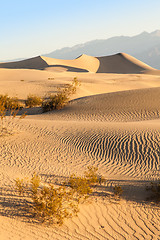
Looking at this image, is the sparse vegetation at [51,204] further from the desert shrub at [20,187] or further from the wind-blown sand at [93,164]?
the wind-blown sand at [93,164]

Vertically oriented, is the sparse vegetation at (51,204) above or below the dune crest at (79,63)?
below

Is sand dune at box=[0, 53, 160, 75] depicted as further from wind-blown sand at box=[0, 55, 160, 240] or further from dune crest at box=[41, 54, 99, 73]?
wind-blown sand at box=[0, 55, 160, 240]

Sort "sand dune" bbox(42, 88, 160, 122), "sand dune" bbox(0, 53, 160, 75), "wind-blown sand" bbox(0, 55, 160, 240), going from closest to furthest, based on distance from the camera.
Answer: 1. "wind-blown sand" bbox(0, 55, 160, 240)
2. "sand dune" bbox(42, 88, 160, 122)
3. "sand dune" bbox(0, 53, 160, 75)

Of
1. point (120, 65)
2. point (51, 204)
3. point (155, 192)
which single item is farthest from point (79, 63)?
point (51, 204)

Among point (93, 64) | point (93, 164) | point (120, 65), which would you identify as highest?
point (93, 64)

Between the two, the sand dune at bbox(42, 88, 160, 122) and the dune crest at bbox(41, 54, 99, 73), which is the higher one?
the dune crest at bbox(41, 54, 99, 73)

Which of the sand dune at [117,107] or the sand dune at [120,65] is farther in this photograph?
the sand dune at [120,65]

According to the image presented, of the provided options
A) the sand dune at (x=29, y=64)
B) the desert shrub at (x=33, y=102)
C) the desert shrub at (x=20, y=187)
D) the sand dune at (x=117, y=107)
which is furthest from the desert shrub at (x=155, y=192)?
the sand dune at (x=29, y=64)

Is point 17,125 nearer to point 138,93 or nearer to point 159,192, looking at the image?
point 159,192

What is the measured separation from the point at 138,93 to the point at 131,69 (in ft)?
181

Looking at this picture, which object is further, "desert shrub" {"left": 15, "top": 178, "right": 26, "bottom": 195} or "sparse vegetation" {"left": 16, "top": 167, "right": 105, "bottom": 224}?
"desert shrub" {"left": 15, "top": 178, "right": 26, "bottom": 195}

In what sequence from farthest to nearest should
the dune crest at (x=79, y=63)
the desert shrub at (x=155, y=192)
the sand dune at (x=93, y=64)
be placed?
the sand dune at (x=93, y=64) < the dune crest at (x=79, y=63) < the desert shrub at (x=155, y=192)

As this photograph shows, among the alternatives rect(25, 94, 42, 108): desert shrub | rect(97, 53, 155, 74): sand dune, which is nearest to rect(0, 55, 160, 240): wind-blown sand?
rect(25, 94, 42, 108): desert shrub

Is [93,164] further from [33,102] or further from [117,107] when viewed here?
[33,102]
